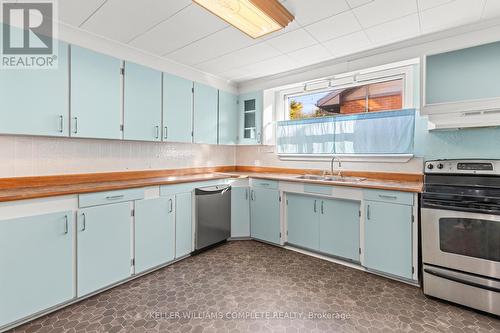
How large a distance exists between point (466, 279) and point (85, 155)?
149 inches

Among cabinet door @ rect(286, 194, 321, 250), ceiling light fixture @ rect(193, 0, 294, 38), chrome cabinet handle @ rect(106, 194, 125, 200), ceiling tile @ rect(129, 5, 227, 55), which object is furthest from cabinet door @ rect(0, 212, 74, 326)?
cabinet door @ rect(286, 194, 321, 250)

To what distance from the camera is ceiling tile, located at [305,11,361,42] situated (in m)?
2.19

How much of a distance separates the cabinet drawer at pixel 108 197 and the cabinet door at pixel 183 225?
49 centimetres

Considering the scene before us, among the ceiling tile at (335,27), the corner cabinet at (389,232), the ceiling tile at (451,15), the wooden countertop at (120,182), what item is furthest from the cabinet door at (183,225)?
the ceiling tile at (451,15)

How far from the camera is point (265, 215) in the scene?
3.45 meters

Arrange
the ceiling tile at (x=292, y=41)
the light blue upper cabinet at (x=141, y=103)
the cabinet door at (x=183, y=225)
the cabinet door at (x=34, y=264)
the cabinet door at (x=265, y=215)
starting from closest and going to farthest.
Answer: the cabinet door at (x=34, y=264) < the ceiling tile at (x=292, y=41) < the light blue upper cabinet at (x=141, y=103) < the cabinet door at (x=183, y=225) < the cabinet door at (x=265, y=215)

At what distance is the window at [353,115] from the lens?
2936 mm

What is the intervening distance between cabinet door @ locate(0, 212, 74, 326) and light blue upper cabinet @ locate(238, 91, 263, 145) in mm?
2694

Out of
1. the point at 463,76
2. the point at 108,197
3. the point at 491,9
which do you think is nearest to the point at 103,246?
the point at 108,197

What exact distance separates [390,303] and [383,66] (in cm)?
254

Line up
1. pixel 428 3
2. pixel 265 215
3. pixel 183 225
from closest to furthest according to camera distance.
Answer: pixel 428 3, pixel 183 225, pixel 265 215

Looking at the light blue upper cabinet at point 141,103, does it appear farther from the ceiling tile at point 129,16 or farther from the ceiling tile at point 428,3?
the ceiling tile at point 428,3

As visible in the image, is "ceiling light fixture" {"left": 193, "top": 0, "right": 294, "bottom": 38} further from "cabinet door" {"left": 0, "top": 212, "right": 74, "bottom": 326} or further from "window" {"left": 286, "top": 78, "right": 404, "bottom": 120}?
"cabinet door" {"left": 0, "top": 212, "right": 74, "bottom": 326}

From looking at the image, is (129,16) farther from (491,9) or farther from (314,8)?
(491,9)
